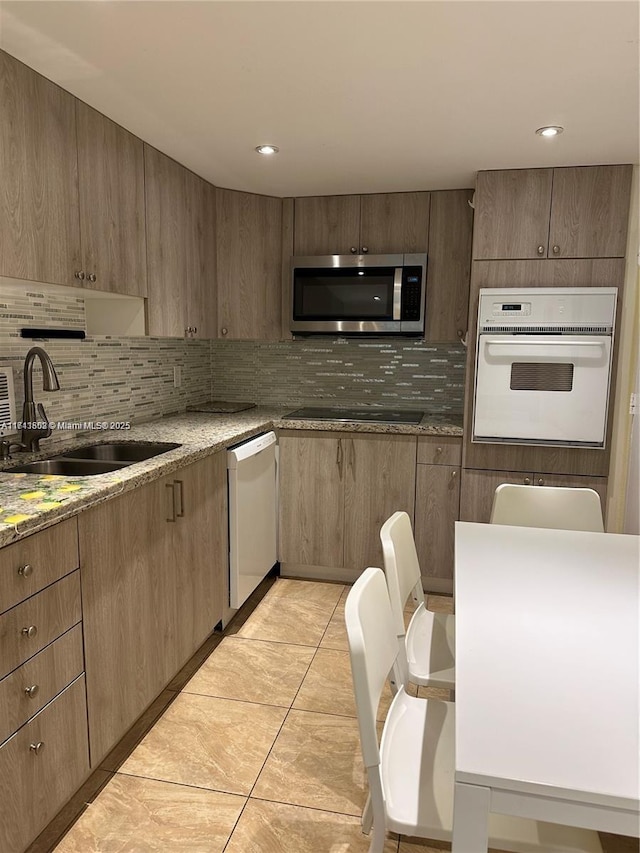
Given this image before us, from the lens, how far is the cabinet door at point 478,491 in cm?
311

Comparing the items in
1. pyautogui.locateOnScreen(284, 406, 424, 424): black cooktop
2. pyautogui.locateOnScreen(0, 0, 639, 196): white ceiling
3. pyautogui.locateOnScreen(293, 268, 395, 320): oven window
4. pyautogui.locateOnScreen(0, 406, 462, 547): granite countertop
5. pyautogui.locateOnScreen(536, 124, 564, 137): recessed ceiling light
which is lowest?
pyautogui.locateOnScreen(0, 406, 462, 547): granite countertop

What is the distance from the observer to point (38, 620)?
1515 mm

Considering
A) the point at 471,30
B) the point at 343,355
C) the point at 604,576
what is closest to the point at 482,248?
the point at 343,355

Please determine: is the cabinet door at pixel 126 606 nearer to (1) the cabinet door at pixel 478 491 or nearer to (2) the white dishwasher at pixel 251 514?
(2) the white dishwasher at pixel 251 514

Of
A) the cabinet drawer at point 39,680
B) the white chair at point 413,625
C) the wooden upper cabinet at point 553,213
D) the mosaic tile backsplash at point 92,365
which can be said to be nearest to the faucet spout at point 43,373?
the mosaic tile backsplash at point 92,365

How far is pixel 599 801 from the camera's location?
33.3 inches

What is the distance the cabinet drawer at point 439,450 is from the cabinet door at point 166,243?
1.42m

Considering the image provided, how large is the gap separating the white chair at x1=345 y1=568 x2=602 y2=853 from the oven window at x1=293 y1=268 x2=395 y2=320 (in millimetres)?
2143

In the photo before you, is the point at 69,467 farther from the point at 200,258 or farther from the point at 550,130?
the point at 550,130

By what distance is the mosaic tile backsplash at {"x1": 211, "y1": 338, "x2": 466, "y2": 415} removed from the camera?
370 cm

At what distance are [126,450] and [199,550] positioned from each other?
552 millimetres

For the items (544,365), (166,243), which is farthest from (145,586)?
(544,365)

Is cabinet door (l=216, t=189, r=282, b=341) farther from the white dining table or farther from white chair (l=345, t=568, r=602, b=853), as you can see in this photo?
white chair (l=345, t=568, r=602, b=853)

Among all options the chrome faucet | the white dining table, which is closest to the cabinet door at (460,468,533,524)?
the white dining table
